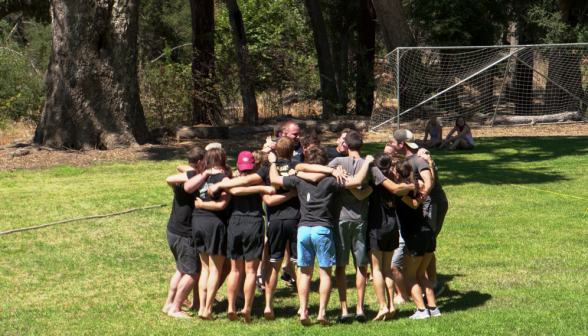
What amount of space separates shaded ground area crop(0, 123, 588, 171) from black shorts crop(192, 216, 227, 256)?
366 inches

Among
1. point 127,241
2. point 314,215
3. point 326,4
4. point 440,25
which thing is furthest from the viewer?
point 326,4

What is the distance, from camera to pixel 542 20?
2338 cm

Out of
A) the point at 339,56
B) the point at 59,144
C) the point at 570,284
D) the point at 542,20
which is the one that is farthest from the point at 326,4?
the point at 570,284

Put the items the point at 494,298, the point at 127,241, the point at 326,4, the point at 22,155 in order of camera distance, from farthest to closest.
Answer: the point at 326,4
the point at 22,155
the point at 127,241
the point at 494,298

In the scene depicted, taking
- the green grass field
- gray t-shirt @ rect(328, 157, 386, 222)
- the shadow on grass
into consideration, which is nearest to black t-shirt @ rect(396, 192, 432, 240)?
gray t-shirt @ rect(328, 157, 386, 222)

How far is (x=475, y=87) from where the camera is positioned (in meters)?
21.1

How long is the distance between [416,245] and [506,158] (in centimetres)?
1020

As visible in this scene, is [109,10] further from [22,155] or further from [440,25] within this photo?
[440,25]

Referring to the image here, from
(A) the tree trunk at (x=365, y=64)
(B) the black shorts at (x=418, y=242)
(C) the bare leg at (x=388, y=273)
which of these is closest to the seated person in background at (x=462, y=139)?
(A) the tree trunk at (x=365, y=64)

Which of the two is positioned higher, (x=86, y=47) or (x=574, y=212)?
(x=86, y=47)

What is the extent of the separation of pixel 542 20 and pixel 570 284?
20.7 m

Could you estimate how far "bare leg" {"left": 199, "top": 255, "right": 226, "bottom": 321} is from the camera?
4.90m

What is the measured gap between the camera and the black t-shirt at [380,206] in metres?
4.87

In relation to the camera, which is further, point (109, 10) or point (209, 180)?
point (109, 10)
